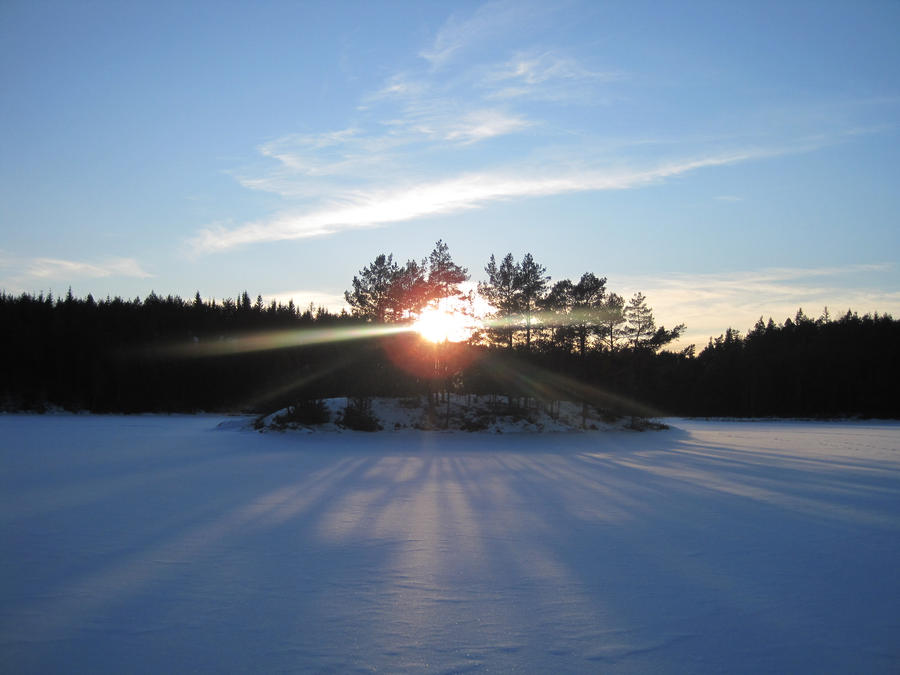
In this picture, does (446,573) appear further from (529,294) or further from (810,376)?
(810,376)

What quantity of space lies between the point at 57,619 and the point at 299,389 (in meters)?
28.3

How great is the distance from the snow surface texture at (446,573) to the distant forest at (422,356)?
60.9 feet

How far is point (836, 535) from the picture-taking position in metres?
8.64

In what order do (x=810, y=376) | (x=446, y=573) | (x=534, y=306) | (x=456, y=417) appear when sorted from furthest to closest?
(x=810, y=376)
(x=534, y=306)
(x=456, y=417)
(x=446, y=573)

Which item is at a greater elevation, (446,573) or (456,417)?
(446,573)

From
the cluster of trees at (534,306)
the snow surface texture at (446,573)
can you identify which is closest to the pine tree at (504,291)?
the cluster of trees at (534,306)

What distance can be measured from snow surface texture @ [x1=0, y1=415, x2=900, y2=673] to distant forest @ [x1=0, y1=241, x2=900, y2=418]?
1855 cm

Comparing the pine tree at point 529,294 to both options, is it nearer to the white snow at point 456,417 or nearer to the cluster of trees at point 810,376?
the white snow at point 456,417

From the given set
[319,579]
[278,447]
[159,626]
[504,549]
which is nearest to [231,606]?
[159,626]

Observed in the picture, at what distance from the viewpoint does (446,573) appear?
672 cm

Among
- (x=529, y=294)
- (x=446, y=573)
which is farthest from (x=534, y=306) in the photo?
(x=446, y=573)

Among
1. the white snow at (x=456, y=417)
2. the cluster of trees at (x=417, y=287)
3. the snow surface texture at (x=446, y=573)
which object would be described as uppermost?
the cluster of trees at (x=417, y=287)

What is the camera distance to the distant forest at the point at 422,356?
33188 millimetres

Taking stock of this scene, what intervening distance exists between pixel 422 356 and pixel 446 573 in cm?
2560
